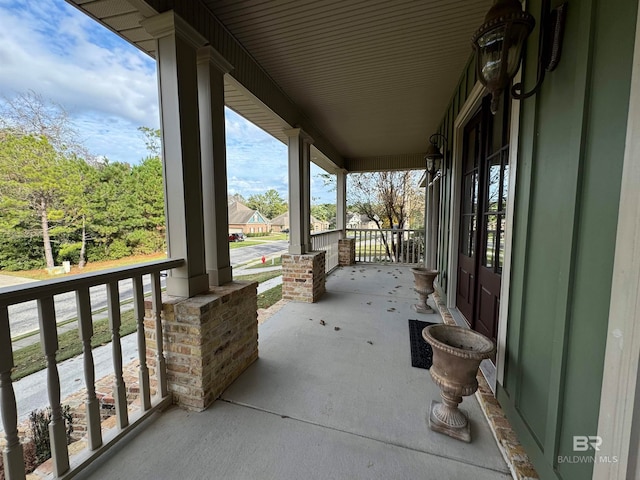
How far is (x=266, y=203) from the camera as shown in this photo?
40156mm

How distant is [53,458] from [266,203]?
40222 mm

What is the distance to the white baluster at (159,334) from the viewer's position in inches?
65.2

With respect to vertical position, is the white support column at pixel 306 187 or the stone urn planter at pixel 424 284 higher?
the white support column at pixel 306 187

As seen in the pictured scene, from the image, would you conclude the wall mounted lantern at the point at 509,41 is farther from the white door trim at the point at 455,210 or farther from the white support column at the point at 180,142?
the white door trim at the point at 455,210

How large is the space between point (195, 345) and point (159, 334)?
264mm

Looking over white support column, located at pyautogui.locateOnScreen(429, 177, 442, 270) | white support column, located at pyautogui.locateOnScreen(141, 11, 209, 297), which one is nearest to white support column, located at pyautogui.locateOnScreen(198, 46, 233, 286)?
white support column, located at pyautogui.locateOnScreen(141, 11, 209, 297)

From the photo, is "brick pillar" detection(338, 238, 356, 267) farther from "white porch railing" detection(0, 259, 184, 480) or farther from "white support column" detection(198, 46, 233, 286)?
"white porch railing" detection(0, 259, 184, 480)

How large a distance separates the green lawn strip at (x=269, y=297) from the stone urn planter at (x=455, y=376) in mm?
3419

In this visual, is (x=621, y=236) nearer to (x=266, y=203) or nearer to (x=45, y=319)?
(x=45, y=319)

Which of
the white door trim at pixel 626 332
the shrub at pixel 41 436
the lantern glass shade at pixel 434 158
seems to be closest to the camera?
the white door trim at pixel 626 332

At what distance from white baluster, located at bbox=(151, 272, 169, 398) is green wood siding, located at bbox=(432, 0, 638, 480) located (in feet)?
7.08

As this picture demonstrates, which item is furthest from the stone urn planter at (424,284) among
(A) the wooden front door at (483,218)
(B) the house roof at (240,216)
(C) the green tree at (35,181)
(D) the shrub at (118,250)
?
Answer: (B) the house roof at (240,216)

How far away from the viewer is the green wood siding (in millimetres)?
845

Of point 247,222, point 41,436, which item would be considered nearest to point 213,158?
point 41,436
